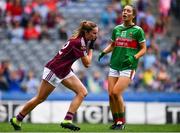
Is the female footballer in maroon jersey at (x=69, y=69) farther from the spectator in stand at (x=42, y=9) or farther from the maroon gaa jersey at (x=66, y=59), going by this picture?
the spectator in stand at (x=42, y=9)

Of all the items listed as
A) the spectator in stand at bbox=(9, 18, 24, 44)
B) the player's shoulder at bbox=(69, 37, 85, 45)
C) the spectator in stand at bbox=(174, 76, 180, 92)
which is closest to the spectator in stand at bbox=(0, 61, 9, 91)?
the spectator in stand at bbox=(9, 18, 24, 44)

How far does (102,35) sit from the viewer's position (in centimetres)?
2517

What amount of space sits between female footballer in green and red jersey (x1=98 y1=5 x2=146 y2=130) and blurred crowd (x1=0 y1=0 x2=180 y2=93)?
744 centimetres

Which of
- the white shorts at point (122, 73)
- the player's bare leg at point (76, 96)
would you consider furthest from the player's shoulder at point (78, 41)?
the white shorts at point (122, 73)

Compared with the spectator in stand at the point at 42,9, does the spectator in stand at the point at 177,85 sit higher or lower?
lower

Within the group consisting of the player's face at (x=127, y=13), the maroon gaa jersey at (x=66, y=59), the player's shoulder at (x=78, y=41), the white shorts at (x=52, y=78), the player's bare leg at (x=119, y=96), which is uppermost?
the player's face at (x=127, y=13)

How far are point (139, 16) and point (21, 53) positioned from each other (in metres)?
4.16

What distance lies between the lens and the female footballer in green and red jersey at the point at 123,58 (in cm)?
1511

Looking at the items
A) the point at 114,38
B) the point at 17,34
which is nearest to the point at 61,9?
the point at 17,34

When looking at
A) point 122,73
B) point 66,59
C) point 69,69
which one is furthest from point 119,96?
point 66,59

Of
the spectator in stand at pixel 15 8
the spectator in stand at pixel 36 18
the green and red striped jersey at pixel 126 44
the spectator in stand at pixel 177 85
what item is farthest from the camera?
the spectator in stand at pixel 15 8

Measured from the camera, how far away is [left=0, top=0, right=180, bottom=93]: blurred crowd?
23375 millimetres

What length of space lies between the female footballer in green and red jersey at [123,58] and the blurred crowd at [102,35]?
744 cm

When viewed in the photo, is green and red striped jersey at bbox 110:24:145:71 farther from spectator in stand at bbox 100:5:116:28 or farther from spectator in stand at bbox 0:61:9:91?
spectator in stand at bbox 100:5:116:28
